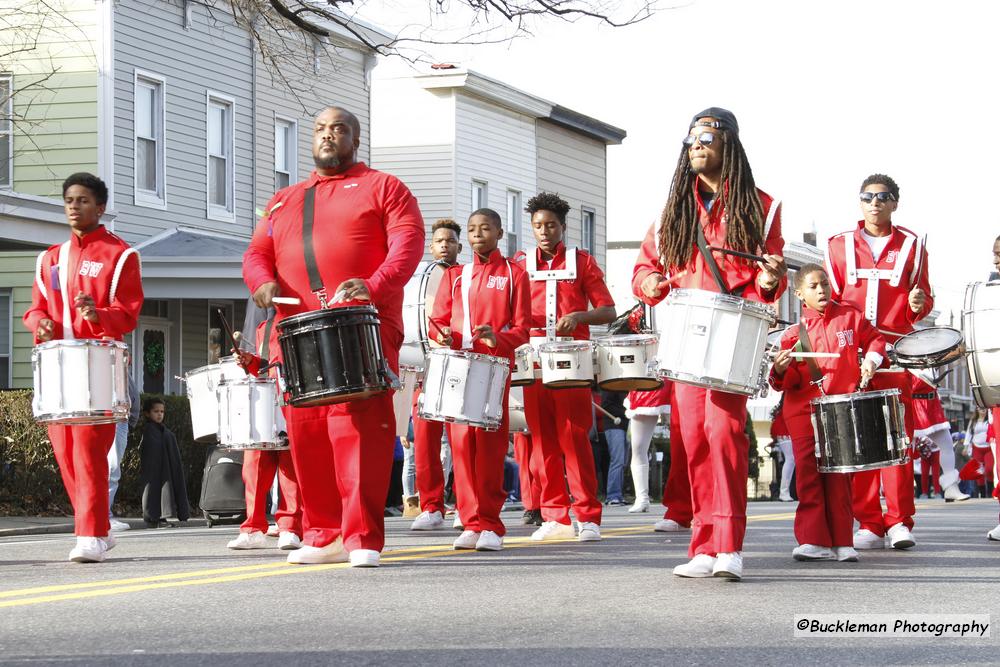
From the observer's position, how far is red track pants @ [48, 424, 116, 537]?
9430mm

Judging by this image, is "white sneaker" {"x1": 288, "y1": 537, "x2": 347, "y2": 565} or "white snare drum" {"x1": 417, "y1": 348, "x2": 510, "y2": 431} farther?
"white snare drum" {"x1": 417, "y1": 348, "x2": 510, "y2": 431}

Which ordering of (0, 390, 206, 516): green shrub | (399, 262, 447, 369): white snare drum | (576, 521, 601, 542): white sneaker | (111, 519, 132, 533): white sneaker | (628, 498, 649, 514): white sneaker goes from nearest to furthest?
(576, 521, 601, 542): white sneaker
(111, 519, 132, 533): white sneaker
(399, 262, 447, 369): white snare drum
(0, 390, 206, 516): green shrub
(628, 498, 649, 514): white sneaker

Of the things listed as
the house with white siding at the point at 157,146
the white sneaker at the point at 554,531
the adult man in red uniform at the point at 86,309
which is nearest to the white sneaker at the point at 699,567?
the adult man in red uniform at the point at 86,309

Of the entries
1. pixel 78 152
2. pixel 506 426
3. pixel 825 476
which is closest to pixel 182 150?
pixel 78 152

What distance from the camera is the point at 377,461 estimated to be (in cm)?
871

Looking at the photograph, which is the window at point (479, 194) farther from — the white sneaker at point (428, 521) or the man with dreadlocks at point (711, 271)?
the man with dreadlocks at point (711, 271)

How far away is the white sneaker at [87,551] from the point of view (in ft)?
30.9

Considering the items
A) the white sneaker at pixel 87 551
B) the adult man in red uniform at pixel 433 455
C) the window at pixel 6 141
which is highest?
the window at pixel 6 141

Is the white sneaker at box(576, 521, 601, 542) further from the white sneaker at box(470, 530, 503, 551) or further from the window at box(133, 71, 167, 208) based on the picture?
the window at box(133, 71, 167, 208)

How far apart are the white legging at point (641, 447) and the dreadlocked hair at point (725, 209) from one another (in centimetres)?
929

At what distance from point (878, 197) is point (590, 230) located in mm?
33832

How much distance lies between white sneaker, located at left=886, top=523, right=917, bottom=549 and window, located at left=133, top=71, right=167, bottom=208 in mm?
17882

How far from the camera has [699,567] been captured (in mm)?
8008

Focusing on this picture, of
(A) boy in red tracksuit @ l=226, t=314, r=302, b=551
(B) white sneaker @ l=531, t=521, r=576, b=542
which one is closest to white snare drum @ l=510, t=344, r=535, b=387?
(B) white sneaker @ l=531, t=521, r=576, b=542
